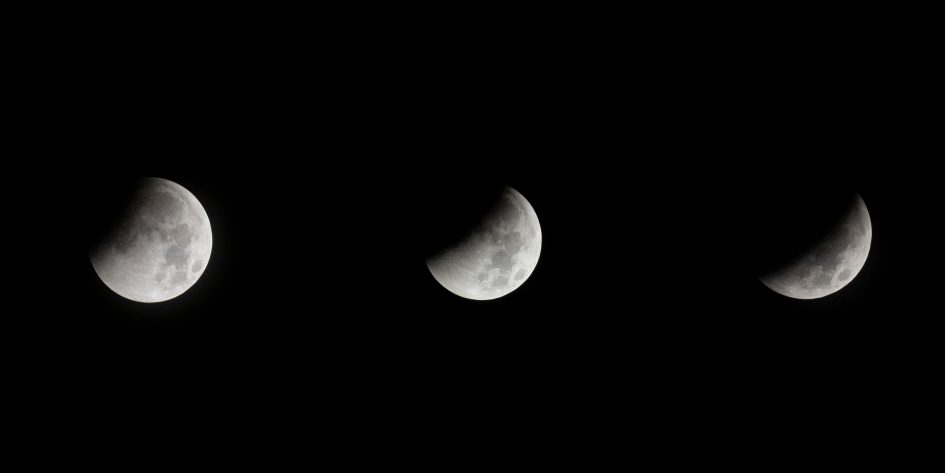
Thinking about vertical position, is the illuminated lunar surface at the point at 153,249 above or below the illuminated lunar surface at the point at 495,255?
below

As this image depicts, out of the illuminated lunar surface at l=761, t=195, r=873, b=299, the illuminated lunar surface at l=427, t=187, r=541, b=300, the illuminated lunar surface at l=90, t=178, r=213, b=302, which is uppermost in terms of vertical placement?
the illuminated lunar surface at l=761, t=195, r=873, b=299

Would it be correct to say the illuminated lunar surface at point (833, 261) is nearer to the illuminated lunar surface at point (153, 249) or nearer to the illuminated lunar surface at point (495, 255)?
the illuminated lunar surface at point (495, 255)

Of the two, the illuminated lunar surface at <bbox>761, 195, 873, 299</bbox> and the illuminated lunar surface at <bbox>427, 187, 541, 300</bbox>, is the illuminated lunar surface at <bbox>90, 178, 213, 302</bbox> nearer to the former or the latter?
the illuminated lunar surface at <bbox>427, 187, 541, 300</bbox>

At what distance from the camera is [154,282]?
500 centimetres

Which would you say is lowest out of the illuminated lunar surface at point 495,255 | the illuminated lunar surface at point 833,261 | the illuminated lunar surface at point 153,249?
the illuminated lunar surface at point 153,249

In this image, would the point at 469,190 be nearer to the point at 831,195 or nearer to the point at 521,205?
the point at 521,205

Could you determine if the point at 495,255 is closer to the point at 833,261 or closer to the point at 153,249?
the point at 153,249

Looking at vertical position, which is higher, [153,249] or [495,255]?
[495,255]

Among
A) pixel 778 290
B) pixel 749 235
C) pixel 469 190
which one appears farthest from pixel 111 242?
pixel 778 290

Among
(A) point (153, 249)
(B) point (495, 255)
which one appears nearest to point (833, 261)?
(B) point (495, 255)

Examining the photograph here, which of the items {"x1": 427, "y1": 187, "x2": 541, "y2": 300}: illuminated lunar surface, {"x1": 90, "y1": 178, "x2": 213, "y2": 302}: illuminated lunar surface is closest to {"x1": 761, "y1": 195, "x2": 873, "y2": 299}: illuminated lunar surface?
{"x1": 427, "y1": 187, "x2": 541, "y2": 300}: illuminated lunar surface

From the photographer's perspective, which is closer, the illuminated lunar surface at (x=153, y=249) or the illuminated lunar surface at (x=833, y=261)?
the illuminated lunar surface at (x=153, y=249)

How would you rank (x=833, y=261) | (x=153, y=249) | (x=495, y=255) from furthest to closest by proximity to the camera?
(x=833, y=261) < (x=495, y=255) < (x=153, y=249)

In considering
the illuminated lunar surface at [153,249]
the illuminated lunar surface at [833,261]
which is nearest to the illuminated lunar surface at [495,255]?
the illuminated lunar surface at [153,249]
